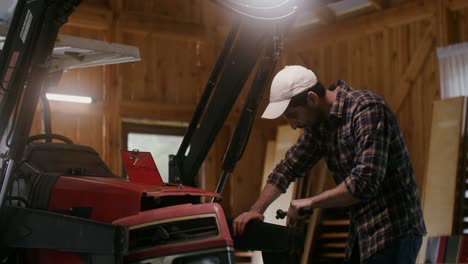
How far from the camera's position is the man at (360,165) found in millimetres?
3188

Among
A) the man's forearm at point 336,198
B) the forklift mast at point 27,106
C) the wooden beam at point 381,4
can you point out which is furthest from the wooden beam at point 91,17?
the man's forearm at point 336,198

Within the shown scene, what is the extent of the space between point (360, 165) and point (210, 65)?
284 inches

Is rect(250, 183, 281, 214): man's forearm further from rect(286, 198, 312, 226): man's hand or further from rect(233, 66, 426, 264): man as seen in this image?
rect(286, 198, 312, 226): man's hand

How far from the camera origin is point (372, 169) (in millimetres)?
3131

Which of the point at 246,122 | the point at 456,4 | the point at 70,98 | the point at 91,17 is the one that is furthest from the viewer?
the point at 91,17

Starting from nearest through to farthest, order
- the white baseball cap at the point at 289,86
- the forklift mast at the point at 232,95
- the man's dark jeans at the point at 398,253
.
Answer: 1. the man's dark jeans at the point at 398,253
2. the white baseball cap at the point at 289,86
3. the forklift mast at the point at 232,95

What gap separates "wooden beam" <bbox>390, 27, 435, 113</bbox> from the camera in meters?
8.67

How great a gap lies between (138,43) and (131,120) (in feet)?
3.37

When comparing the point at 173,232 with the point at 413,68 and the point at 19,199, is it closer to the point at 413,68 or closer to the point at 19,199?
the point at 19,199

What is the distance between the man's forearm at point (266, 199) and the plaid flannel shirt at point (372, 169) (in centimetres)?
35

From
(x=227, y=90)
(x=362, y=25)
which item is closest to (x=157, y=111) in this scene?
(x=362, y=25)

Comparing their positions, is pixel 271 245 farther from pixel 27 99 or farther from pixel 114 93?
pixel 114 93

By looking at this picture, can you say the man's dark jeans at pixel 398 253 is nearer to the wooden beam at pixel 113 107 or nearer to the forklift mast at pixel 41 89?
the forklift mast at pixel 41 89

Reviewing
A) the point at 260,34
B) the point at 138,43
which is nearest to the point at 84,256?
the point at 260,34
